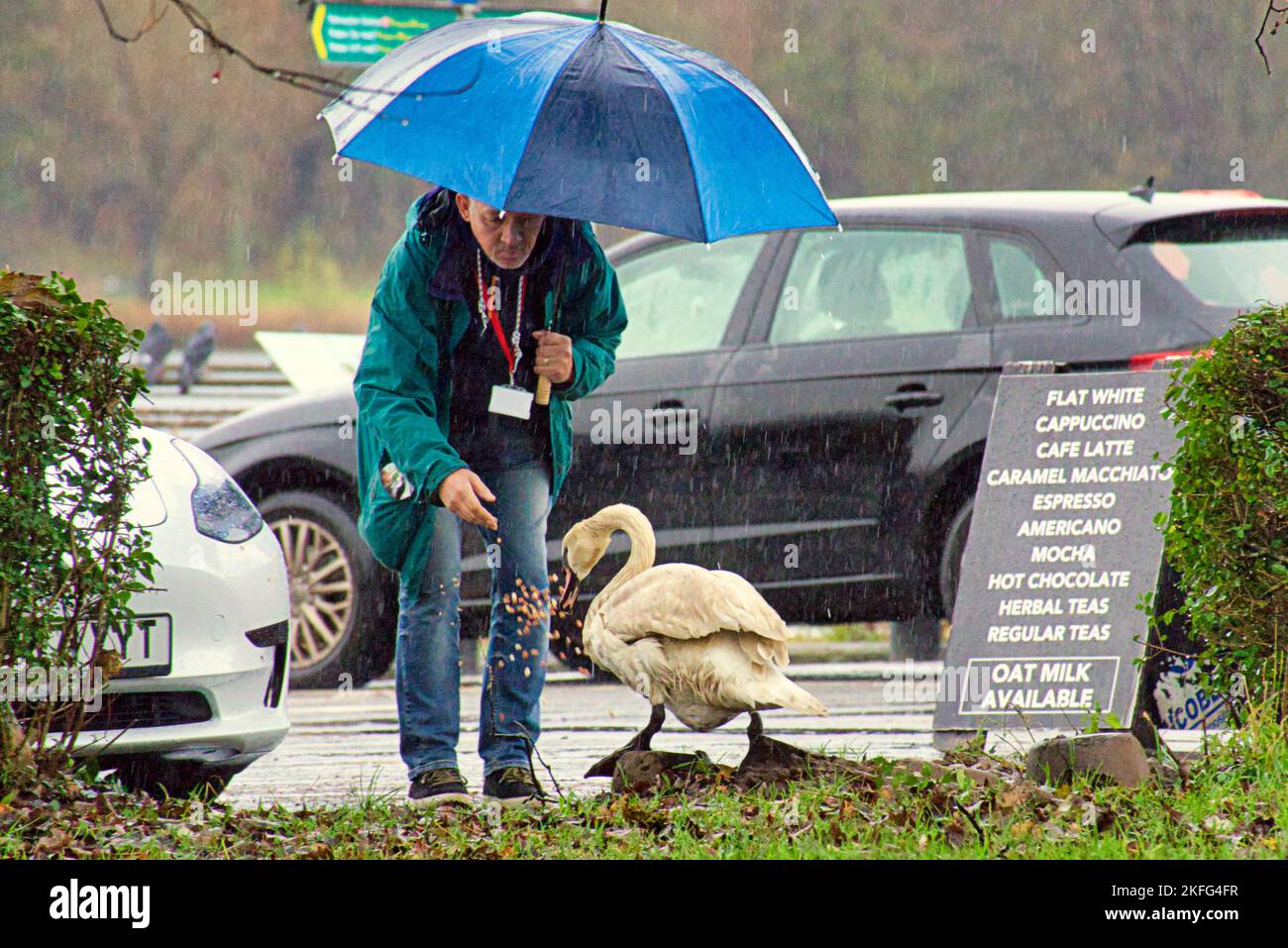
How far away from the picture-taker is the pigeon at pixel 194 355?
21.1 m

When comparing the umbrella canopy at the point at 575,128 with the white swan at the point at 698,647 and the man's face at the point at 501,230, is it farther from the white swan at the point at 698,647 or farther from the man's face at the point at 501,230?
the white swan at the point at 698,647

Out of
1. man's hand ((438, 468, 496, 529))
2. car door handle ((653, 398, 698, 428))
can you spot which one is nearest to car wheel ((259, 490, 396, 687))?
car door handle ((653, 398, 698, 428))

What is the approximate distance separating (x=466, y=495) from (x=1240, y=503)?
215 cm

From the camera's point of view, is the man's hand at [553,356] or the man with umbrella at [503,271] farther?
the man's hand at [553,356]

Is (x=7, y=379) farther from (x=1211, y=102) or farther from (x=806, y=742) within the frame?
(x=1211, y=102)

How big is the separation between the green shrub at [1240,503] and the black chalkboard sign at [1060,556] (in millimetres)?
712

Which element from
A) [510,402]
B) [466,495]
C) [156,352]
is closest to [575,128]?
[510,402]

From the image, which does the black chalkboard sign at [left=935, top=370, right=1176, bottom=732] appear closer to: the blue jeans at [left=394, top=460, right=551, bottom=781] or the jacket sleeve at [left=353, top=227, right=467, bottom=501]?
the blue jeans at [left=394, top=460, right=551, bottom=781]

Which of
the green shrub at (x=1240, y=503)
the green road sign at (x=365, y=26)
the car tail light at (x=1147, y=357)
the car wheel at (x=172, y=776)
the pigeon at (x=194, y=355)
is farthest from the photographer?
the pigeon at (x=194, y=355)

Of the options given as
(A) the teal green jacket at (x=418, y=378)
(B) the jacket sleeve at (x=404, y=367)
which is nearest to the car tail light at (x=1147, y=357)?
(A) the teal green jacket at (x=418, y=378)

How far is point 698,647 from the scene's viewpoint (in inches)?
215
